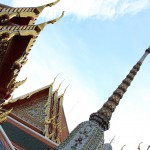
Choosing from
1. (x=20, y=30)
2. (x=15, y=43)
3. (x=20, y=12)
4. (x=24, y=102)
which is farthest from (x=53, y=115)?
(x=20, y=30)

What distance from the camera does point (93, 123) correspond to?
4371 millimetres

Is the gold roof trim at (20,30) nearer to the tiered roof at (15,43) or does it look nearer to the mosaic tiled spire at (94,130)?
the tiered roof at (15,43)

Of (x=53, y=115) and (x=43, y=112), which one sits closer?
(x=43, y=112)

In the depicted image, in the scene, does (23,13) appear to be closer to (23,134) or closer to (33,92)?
(23,134)

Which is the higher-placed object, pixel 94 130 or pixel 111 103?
pixel 111 103

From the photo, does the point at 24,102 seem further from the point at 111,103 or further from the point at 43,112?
the point at 111,103

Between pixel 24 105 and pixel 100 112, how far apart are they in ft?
39.8

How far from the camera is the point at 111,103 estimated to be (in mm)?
4676

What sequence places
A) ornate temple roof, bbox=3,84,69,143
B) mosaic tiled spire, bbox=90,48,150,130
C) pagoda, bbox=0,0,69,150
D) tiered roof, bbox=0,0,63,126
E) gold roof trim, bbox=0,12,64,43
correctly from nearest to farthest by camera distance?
mosaic tiled spire, bbox=90,48,150,130
gold roof trim, bbox=0,12,64,43
tiered roof, bbox=0,0,63,126
pagoda, bbox=0,0,69,150
ornate temple roof, bbox=3,84,69,143

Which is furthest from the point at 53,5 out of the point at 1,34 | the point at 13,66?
the point at 1,34

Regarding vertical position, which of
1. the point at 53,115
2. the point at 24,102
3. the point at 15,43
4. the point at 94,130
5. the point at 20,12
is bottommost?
the point at 94,130

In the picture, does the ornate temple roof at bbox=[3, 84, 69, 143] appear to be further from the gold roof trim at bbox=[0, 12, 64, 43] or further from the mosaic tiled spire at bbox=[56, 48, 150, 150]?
the mosaic tiled spire at bbox=[56, 48, 150, 150]

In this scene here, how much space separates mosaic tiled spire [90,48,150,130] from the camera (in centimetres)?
442

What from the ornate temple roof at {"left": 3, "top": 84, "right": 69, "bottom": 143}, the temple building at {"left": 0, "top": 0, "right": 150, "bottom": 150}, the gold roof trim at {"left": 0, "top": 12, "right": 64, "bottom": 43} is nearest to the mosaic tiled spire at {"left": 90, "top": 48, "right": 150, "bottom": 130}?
the temple building at {"left": 0, "top": 0, "right": 150, "bottom": 150}
